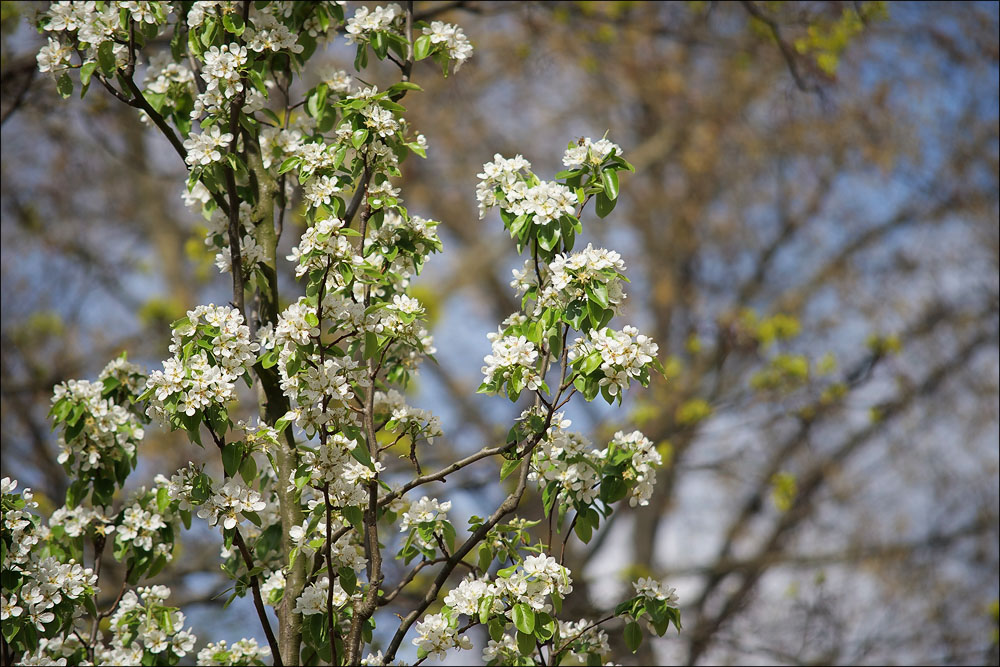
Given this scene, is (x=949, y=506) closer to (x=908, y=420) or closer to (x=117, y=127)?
(x=908, y=420)

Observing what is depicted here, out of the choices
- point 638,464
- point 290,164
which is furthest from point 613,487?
point 290,164

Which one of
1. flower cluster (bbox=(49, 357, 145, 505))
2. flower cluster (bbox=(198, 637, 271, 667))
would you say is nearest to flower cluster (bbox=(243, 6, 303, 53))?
flower cluster (bbox=(49, 357, 145, 505))

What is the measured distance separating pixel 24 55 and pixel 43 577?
2.70m

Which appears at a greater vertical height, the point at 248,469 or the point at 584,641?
the point at 248,469

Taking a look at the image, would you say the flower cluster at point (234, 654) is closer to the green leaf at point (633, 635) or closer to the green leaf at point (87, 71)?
the green leaf at point (633, 635)

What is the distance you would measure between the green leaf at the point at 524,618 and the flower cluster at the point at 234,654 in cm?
80

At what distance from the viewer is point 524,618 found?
1.93 meters

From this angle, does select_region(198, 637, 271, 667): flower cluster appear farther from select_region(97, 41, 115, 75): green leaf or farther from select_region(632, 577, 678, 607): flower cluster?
select_region(97, 41, 115, 75): green leaf

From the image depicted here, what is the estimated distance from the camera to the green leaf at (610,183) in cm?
208

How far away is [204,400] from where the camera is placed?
1.88m

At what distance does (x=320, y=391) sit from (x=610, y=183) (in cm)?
78

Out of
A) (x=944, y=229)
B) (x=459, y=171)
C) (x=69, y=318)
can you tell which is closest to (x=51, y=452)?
(x=69, y=318)

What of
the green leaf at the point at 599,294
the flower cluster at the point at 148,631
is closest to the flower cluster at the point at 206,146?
the green leaf at the point at 599,294

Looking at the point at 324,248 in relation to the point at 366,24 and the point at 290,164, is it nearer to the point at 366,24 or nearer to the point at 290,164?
the point at 290,164
